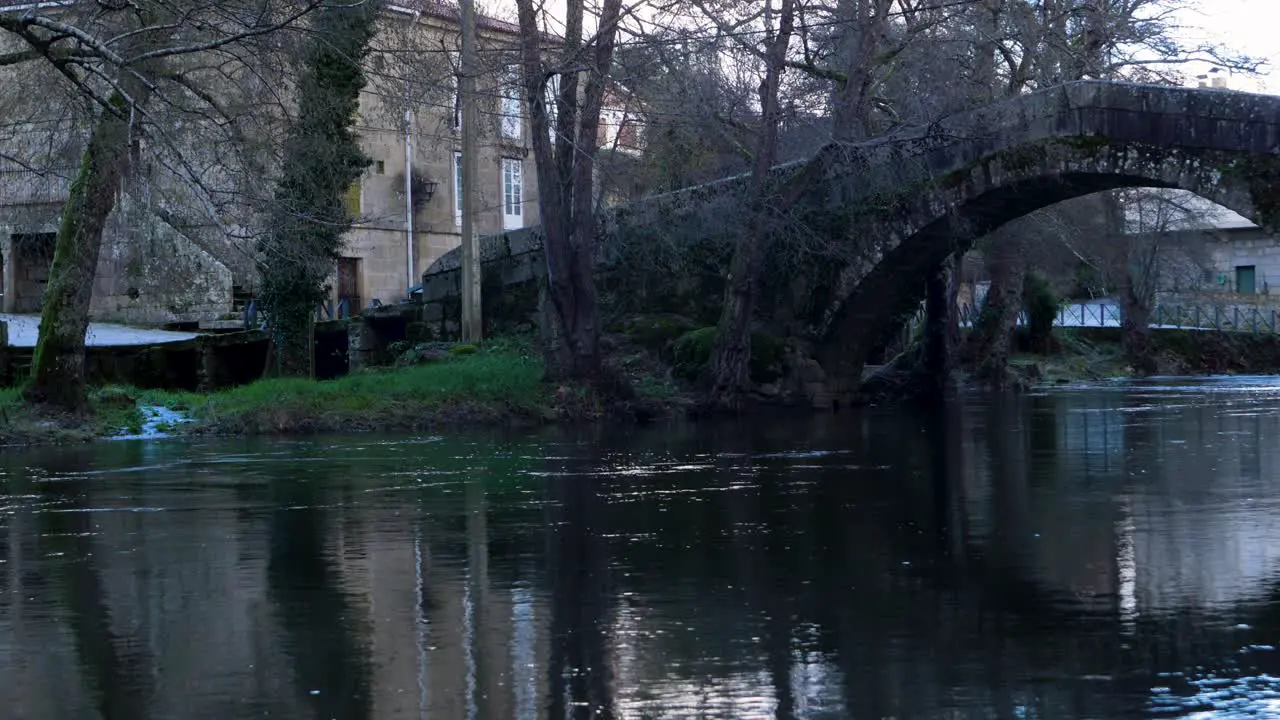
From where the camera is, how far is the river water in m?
5.44

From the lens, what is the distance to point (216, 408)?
66.2 feet

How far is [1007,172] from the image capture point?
2052 cm

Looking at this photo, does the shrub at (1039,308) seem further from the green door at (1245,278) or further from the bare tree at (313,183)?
the green door at (1245,278)

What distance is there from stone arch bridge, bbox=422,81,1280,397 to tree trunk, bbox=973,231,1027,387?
4687 millimetres

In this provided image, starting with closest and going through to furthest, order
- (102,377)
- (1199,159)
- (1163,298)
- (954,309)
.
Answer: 1. (1199,159)
2. (102,377)
3. (954,309)
4. (1163,298)

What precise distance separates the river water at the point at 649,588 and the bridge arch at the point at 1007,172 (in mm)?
3857

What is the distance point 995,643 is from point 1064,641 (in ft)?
0.92

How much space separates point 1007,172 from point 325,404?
9.62 m

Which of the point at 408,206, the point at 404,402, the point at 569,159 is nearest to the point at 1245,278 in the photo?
the point at 408,206

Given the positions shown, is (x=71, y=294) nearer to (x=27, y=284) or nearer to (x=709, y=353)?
(x=709, y=353)

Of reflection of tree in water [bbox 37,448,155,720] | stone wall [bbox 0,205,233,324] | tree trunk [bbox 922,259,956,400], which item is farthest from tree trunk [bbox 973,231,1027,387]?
reflection of tree in water [bbox 37,448,155,720]

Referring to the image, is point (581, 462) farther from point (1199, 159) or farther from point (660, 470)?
point (1199, 159)

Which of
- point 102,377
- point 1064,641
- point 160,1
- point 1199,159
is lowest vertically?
point 1064,641

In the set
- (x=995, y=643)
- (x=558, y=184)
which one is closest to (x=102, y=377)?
(x=558, y=184)
